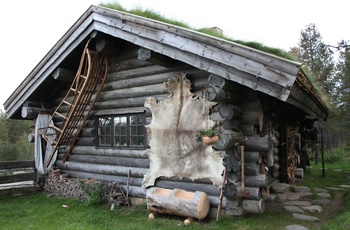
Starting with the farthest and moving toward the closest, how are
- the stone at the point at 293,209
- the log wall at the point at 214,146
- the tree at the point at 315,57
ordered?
the tree at the point at 315,57
the stone at the point at 293,209
the log wall at the point at 214,146

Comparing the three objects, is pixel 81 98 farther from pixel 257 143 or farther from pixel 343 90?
pixel 343 90

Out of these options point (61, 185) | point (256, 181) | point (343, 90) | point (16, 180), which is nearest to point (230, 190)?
point (256, 181)

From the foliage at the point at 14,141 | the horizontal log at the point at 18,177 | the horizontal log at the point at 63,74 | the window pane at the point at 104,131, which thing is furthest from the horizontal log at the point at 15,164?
the foliage at the point at 14,141

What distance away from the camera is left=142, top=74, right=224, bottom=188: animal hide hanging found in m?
6.07

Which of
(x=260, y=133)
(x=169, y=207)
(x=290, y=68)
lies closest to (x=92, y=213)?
(x=169, y=207)

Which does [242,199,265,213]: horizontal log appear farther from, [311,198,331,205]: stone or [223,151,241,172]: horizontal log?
[311,198,331,205]: stone

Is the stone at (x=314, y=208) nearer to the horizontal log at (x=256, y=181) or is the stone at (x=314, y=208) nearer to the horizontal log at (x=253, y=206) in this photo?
the horizontal log at (x=253, y=206)

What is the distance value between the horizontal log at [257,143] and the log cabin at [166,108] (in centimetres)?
2

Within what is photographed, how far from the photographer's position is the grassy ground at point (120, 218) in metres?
5.49

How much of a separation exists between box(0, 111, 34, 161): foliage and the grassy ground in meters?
29.1

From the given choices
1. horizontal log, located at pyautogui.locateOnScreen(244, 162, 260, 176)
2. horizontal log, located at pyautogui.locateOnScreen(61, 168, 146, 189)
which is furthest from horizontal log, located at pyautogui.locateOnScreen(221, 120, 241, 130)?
horizontal log, located at pyautogui.locateOnScreen(61, 168, 146, 189)

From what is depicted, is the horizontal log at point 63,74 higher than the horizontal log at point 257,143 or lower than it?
higher

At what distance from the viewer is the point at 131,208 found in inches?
287

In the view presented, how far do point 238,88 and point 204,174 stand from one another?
192cm
